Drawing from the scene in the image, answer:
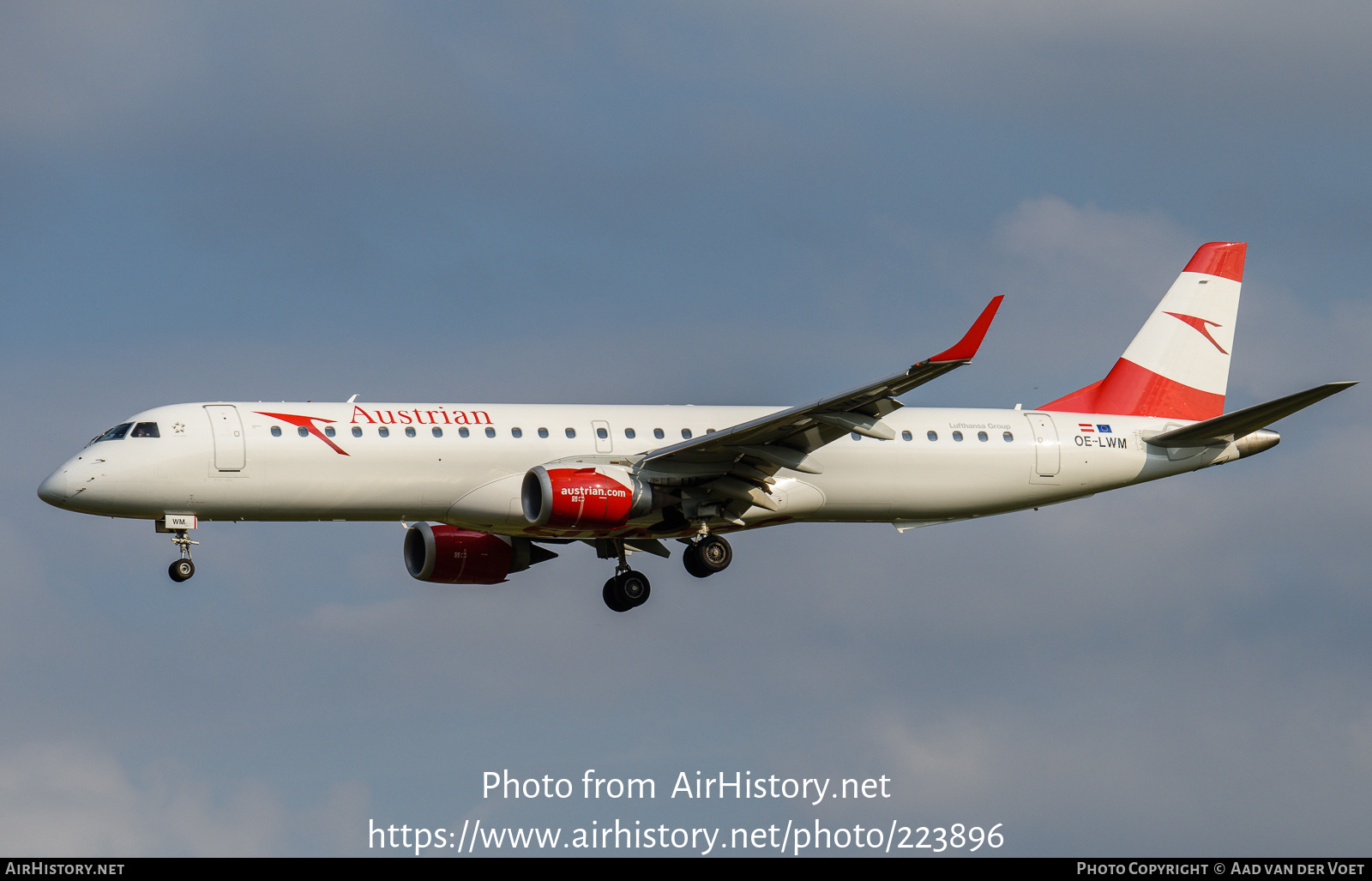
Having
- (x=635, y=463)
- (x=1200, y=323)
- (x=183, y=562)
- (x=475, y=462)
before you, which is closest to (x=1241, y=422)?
(x=1200, y=323)

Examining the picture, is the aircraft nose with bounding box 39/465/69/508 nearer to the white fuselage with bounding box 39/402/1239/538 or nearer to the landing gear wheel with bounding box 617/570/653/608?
the white fuselage with bounding box 39/402/1239/538

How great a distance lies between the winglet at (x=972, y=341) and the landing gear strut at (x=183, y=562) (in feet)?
55.0

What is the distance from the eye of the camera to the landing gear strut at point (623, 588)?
142ft

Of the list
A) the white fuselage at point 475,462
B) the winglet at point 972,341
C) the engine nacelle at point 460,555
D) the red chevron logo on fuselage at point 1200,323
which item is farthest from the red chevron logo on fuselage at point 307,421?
the red chevron logo on fuselage at point 1200,323

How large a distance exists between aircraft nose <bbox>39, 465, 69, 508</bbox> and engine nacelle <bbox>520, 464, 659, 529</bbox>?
984 cm

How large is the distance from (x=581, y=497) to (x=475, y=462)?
2.67 metres

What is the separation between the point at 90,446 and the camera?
37.8 m

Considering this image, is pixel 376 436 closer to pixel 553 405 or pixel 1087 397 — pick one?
pixel 553 405

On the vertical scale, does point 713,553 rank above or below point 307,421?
below

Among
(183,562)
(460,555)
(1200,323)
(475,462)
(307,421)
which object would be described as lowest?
(183,562)

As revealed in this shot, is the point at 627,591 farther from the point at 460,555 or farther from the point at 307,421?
the point at 307,421

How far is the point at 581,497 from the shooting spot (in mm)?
37719

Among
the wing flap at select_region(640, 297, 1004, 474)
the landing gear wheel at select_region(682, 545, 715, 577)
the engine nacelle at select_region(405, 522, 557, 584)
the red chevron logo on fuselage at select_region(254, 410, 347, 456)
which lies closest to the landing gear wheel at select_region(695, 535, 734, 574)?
the landing gear wheel at select_region(682, 545, 715, 577)

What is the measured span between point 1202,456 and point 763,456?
12.6 m
